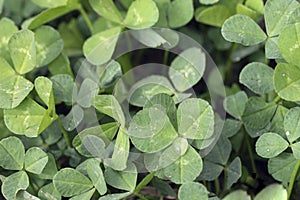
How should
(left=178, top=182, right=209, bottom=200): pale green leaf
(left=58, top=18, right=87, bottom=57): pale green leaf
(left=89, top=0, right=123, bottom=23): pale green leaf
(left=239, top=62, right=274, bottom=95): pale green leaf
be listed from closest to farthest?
(left=178, top=182, right=209, bottom=200): pale green leaf < (left=239, top=62, right=274, bottom=95): pale green leaf < (left=89, top=0, right=123, bottom=23): pale green leaf < (left=58, top=18, right=87, bottom=57): pale green leaf

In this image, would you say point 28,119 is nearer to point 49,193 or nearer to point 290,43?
point 49,193

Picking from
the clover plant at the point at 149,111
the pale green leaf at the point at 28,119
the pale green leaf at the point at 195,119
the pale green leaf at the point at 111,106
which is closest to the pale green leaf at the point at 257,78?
the clover plant at the point at 149,111

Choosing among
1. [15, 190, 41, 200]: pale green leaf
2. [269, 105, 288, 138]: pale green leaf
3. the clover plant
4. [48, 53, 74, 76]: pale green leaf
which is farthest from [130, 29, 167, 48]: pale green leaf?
[15, 190, 41, 200]: pale green leaf

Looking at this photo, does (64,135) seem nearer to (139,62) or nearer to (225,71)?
(139,62)

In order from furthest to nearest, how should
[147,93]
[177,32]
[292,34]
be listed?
[177,32] → [147,93] → [292,34]

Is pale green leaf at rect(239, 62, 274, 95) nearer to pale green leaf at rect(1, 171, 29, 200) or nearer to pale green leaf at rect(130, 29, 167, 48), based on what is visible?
pale green leaf at rect(130, 29, 167, 48)

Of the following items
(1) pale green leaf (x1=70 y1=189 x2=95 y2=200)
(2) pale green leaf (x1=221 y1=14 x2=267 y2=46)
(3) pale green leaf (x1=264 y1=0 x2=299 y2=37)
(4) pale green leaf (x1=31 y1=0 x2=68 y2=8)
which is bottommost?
(1) pale green leaf (x1=70 y1=189 x2=95 y2=200)

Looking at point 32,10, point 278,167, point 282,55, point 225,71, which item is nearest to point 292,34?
point 282,55

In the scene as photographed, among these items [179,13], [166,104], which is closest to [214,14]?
[179,13]
